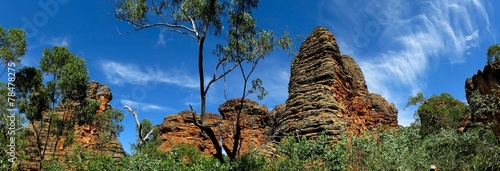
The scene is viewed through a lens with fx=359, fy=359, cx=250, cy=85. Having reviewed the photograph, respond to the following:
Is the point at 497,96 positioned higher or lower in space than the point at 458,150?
higher

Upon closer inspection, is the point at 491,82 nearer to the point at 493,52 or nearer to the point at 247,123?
the point at 493,52

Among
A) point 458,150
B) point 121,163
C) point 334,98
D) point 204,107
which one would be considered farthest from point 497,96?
point 121,163

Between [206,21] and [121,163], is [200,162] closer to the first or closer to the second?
[121,163]

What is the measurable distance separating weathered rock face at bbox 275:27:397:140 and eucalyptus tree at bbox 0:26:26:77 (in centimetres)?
2119

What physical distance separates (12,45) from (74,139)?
2227cm

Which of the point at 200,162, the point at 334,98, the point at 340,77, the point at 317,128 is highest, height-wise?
the point at 340,77

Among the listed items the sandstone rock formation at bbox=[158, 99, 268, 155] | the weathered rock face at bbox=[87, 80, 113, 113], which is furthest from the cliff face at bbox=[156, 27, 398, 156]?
the weathered rock face at bbox=[87, 80, 113, 113]

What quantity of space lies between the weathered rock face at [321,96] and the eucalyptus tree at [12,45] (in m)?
21.2

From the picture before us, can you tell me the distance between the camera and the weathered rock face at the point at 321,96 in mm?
24844

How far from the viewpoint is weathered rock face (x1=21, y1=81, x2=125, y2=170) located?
127 ft

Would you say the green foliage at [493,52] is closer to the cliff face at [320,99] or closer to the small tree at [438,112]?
the small tree at [438,112]

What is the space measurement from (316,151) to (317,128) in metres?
4.66

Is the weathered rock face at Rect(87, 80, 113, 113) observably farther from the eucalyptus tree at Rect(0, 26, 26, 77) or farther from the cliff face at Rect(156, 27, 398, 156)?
the cliff face at Rect(156, 27, 398, 156)

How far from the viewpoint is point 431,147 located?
3000 cm
